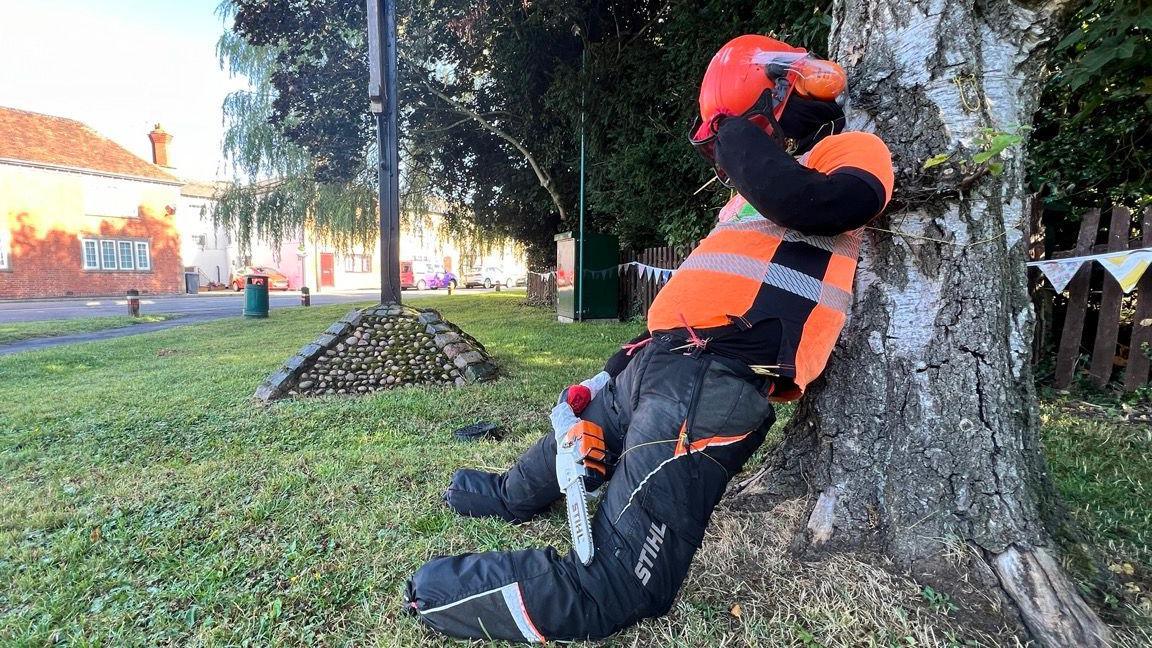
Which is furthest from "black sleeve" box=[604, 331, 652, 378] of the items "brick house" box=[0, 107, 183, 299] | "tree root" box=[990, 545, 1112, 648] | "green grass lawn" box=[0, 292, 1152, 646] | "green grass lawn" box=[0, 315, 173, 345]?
"brick house" box=[0, 107, 183, 299]

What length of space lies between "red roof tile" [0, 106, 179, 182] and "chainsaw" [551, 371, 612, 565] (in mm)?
28234

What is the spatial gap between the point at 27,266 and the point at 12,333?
16.7 meters

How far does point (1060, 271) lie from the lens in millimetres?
3701

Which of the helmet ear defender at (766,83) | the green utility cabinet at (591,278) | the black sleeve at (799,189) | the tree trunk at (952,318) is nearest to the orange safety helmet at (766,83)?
the helmet ear defender at (766,83)

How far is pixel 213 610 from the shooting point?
166 cm

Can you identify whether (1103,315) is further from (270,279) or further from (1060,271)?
(270,279)

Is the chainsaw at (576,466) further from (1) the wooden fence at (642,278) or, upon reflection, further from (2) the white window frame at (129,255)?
(2) the white window frame at (129,255)

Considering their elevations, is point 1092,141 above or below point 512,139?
below

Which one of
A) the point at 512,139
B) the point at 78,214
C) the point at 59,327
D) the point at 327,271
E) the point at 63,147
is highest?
the point at 63,147

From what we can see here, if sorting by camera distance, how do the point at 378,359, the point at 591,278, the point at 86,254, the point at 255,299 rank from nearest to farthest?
1. the point at 378,359
2. the point at 591,278
3. the point at 255,299
4. the point at 86,254

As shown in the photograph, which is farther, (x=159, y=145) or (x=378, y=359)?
(x=159, y=145)

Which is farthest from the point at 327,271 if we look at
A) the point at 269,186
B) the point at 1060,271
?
Result: the point at 1060,271

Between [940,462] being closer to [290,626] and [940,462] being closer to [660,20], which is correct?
[290,626]

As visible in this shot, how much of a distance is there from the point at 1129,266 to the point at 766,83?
341cm
